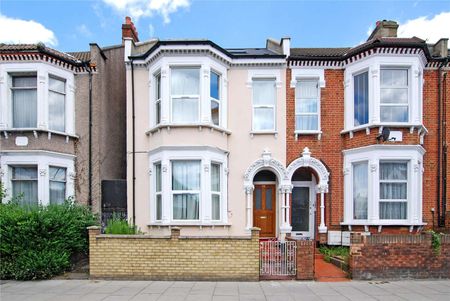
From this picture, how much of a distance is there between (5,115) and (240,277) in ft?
30.8

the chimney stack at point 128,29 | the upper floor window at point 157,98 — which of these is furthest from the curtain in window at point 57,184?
the chimney stack at point 128,29

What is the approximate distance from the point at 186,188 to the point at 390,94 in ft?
25.1

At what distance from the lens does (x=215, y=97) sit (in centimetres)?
1132

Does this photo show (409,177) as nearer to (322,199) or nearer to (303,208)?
(322,199)

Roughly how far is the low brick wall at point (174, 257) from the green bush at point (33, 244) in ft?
3.54

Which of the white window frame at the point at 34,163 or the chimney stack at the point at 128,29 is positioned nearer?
the white window frame at the point at 34,163

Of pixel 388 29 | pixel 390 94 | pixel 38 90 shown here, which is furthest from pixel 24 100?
pixel 388 29

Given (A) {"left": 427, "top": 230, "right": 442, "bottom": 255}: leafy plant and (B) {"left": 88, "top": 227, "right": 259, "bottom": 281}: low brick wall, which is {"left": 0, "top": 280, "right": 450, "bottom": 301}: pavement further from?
(A) {"left": 427, "top": 230, "right": 442, "bottom": 255}: leafy plant

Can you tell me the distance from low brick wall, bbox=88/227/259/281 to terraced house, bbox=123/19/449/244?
256 cm

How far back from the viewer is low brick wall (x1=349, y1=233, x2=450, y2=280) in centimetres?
796

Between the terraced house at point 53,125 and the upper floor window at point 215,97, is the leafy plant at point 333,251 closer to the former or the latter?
the upper floor window at point 215,97

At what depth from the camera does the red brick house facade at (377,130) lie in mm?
10523

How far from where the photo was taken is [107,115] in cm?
1253

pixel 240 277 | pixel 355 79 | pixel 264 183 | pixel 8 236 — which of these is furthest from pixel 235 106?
pixel 8 236
